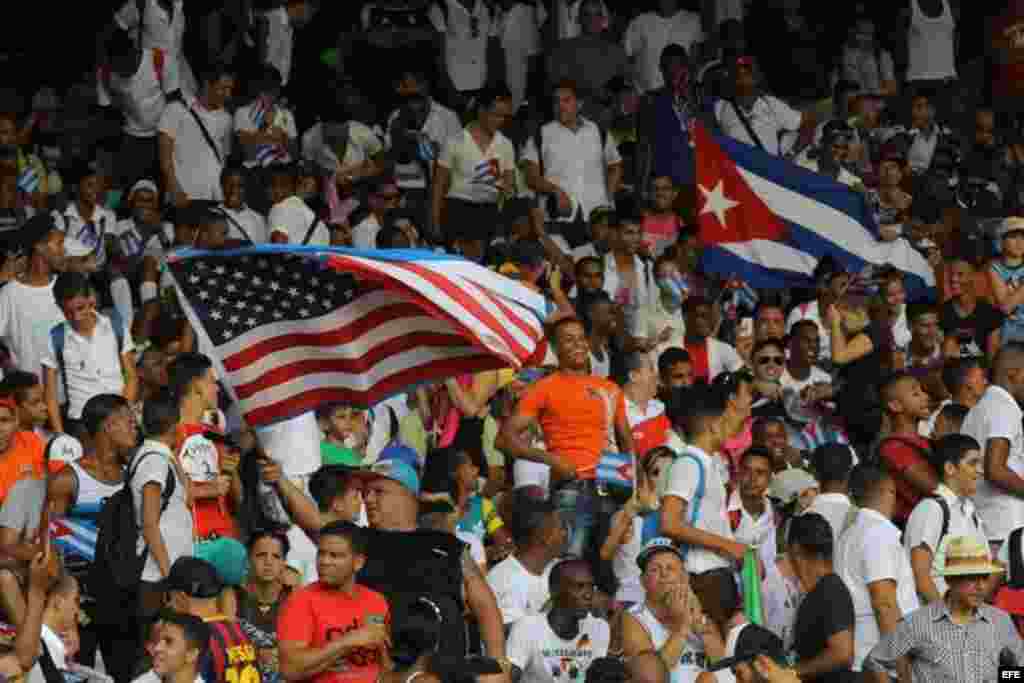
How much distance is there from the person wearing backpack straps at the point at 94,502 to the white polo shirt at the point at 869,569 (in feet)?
10.6

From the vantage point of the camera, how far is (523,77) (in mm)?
24109

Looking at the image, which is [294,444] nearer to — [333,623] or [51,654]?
[51,654]

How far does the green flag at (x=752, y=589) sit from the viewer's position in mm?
14016

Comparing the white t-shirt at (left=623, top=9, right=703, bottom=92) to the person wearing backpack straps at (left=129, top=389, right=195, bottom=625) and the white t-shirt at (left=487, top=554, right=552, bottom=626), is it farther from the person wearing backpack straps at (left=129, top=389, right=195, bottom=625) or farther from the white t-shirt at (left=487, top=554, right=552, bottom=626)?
the person wearing backpack straps at (left=129, top=389, right=195, bottom=625)

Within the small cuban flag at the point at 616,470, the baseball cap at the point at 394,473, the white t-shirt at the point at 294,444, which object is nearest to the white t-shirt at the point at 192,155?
the small cuban flag at the point at 616,470

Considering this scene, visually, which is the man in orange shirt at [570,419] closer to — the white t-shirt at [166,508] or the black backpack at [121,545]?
the white t-shirt at [166,508]

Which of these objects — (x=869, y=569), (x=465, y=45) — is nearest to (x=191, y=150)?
(x=465, y=45)

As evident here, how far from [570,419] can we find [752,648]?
3.50m

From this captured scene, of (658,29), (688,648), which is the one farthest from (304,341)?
(658,29)

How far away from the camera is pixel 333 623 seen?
11.6 m

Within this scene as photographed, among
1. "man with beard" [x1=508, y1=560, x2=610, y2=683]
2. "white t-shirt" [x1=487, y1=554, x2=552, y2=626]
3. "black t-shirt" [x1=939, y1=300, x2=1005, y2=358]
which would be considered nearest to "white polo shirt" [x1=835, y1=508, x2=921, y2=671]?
"man with beard" [x1=508, y1=560, x2=610, y2=683]

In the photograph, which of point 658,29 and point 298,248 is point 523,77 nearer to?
point 658,29

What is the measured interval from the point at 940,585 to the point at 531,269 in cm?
360

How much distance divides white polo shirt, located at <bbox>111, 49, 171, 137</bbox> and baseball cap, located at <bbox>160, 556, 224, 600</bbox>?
9.67 m
